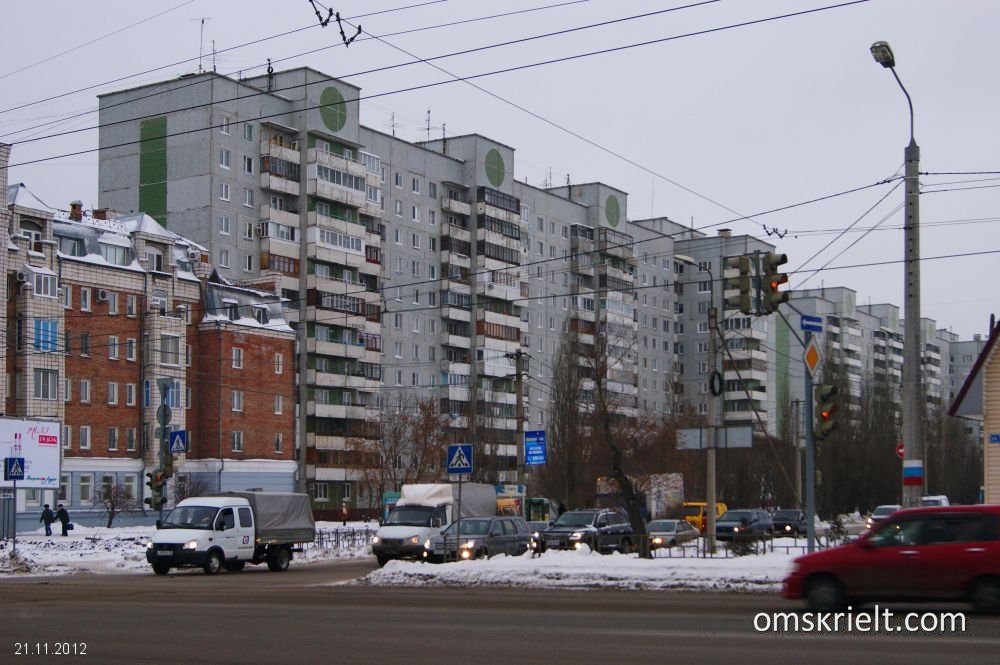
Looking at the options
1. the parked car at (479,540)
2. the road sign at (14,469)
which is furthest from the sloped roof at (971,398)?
the road sign at (14,469)

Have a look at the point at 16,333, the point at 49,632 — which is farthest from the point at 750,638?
the point at 16,333

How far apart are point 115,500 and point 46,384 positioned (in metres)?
7.14

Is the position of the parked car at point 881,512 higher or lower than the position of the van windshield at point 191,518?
lower

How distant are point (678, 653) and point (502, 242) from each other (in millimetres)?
92864

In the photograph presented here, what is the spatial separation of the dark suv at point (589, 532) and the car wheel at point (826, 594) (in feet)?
71.8

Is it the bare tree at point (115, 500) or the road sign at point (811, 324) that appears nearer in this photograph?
the road sign at point (811, 324)

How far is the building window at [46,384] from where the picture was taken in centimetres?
6750

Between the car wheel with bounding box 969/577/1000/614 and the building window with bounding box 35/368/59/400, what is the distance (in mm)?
58657

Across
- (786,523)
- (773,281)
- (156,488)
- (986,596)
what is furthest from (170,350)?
(986,596)

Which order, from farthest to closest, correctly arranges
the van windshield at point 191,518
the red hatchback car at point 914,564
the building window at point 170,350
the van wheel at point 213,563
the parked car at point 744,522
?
the building window at point 170,350 → the parked car at point 744,522 → the van windshield at point 191,518 → the van wheel at point 213,563 → the red hatchback car at point 914,564

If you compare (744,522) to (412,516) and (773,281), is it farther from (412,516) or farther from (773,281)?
(773,281)

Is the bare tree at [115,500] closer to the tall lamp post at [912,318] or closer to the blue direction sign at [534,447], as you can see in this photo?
the blue direction sign at [534,447]

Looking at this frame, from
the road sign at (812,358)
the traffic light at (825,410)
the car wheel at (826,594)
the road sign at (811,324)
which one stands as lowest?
the car wheel at (826,594)

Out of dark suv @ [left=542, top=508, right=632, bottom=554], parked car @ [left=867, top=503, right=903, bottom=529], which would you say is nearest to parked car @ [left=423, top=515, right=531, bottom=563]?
dark suv @ [left=542, top=508, right=632, bottom=554]
